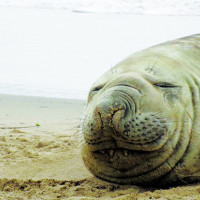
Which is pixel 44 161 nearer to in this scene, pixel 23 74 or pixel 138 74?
pixel 138 74

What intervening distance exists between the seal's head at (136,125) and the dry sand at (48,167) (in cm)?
14

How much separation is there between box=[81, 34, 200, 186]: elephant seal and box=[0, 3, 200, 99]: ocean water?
6.79 m

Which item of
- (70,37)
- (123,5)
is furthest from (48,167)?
(123,5)

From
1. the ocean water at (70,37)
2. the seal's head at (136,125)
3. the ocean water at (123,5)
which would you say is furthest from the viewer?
the ocean water at (123,5)

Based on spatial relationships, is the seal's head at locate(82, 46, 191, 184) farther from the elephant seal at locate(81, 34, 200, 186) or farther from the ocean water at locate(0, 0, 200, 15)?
the ocean water at locate(0, 0, 200, 15)

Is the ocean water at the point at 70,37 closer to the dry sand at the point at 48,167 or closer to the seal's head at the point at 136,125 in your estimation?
the dry sand at the point at 48,167

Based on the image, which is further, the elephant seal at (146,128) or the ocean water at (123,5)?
the ocean water at (123,5)

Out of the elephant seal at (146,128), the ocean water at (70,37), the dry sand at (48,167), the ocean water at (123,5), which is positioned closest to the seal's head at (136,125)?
the elephant seal at (146,128)

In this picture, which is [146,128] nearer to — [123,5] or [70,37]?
[70,37]

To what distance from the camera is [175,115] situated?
8.10ft

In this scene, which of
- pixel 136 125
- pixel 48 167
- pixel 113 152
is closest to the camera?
pixel 136 125

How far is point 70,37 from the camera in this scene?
46.6 feet

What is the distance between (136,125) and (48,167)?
1.31 metres

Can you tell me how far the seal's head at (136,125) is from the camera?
233 centimetres
